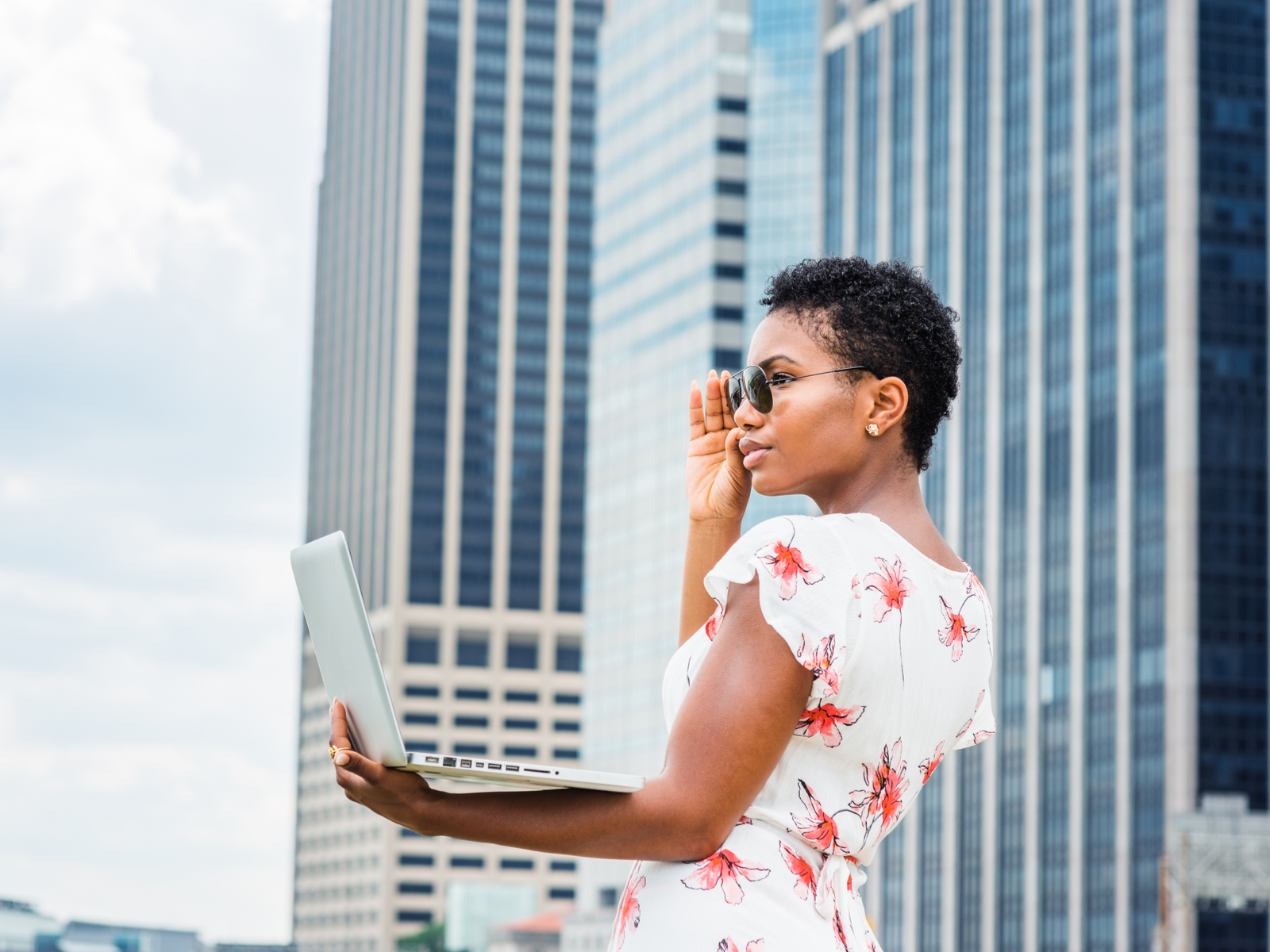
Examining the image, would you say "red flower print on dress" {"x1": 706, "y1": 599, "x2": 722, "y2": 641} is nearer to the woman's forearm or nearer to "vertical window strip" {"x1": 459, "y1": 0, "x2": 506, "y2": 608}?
the woman's forearm

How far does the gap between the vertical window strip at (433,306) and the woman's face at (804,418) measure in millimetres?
161891

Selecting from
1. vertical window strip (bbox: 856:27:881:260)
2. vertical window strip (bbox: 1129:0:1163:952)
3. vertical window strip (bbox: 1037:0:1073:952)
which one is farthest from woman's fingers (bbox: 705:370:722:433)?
vertical window strip (bbox: 856:27:881:260)

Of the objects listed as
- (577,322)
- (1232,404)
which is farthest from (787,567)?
(577,322)

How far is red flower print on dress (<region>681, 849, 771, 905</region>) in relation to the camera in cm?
279

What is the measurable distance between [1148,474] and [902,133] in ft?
93.3

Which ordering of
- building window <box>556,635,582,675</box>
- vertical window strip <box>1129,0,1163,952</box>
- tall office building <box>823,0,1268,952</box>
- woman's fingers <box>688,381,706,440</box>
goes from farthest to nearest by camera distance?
1. building window <box>556,635,582,675</box>
2. tall office building <box>823,0,1268,952</box>
3. vertical window strip <box>1129,0,1163,952</box>
4. woman's fingers <box>688,381,706,440</box>

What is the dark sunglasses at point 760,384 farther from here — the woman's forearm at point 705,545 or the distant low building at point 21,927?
the distant low building at point 21,927

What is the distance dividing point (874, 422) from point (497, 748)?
15951cm

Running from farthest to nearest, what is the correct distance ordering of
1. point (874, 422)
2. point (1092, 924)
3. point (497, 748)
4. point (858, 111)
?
point (497, 748) < point (858, 111) < point (1092, 924) < point (874, 422)

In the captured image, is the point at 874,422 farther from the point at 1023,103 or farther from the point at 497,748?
the point at 497,748

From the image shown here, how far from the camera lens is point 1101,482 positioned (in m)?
84.9

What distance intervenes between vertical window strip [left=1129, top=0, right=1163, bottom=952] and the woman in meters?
78.4

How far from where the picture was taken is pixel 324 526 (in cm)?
19112

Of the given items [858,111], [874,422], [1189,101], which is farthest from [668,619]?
[874,422]
